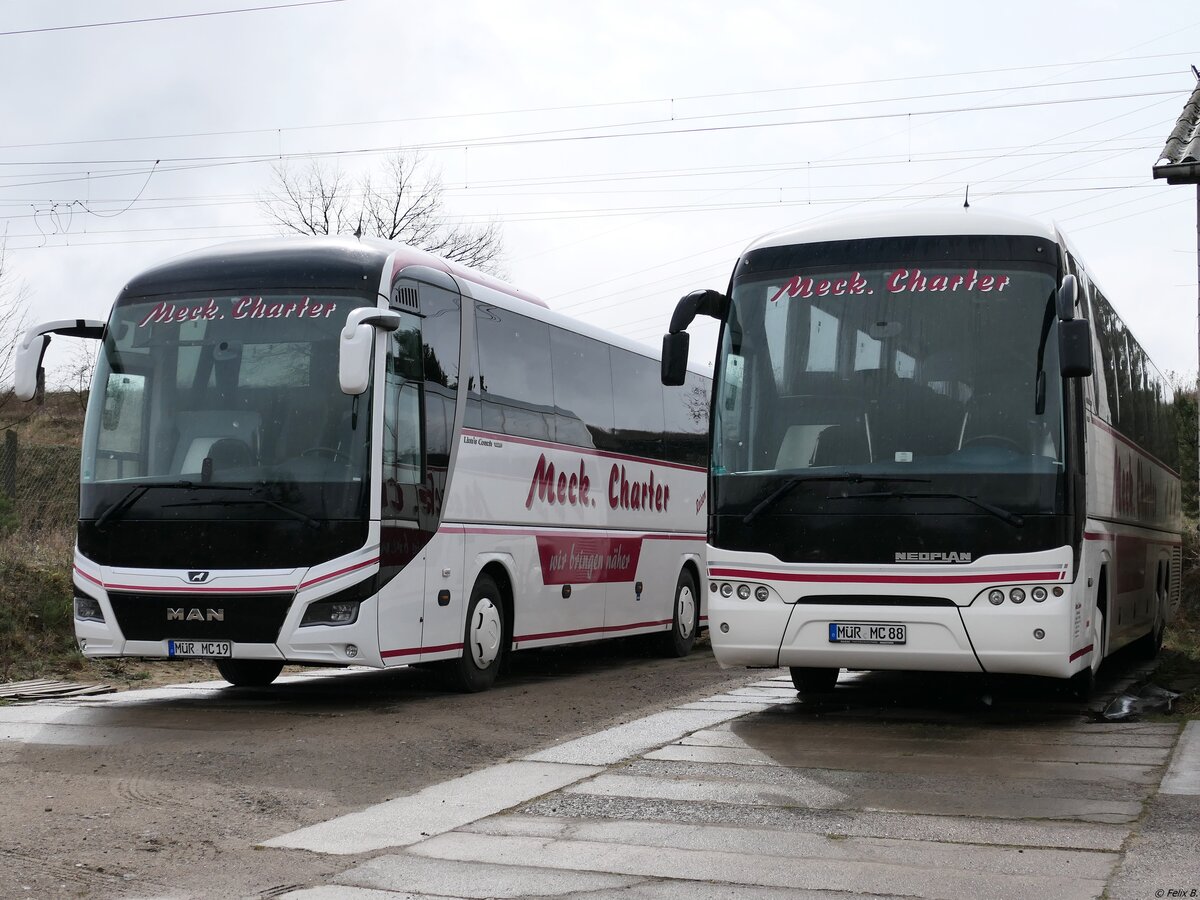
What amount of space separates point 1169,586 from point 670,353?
10.4 metres

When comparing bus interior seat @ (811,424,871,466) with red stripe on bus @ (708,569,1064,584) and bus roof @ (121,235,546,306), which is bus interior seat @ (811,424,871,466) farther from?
bus roof @ (121,235,546,306)

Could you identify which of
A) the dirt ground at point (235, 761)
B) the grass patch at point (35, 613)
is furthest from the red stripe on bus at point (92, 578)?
the grass patch at point (35, 613)

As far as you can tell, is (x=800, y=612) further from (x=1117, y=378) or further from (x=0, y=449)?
(x=0, y=449)

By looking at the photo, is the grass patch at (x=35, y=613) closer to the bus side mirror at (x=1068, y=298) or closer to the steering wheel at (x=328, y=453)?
the steering wheel at (x=328, y=453)

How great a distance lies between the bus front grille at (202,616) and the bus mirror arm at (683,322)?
336 cm

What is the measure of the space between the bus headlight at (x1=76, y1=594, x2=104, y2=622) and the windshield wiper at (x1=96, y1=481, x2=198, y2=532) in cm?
64

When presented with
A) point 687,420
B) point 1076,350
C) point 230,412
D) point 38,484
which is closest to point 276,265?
point 230,412

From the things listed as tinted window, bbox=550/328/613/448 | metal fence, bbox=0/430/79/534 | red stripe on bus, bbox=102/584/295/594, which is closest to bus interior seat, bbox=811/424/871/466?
red stripe on bus, bbox=102/584/295/594

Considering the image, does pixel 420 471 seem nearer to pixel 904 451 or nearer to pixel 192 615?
pixel 192 615

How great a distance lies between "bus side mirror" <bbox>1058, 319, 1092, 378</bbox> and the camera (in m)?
9.93

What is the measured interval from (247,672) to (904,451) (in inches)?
272

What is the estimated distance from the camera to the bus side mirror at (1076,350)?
32.6 feet

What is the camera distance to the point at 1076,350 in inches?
392

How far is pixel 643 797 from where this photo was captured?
7883mm
